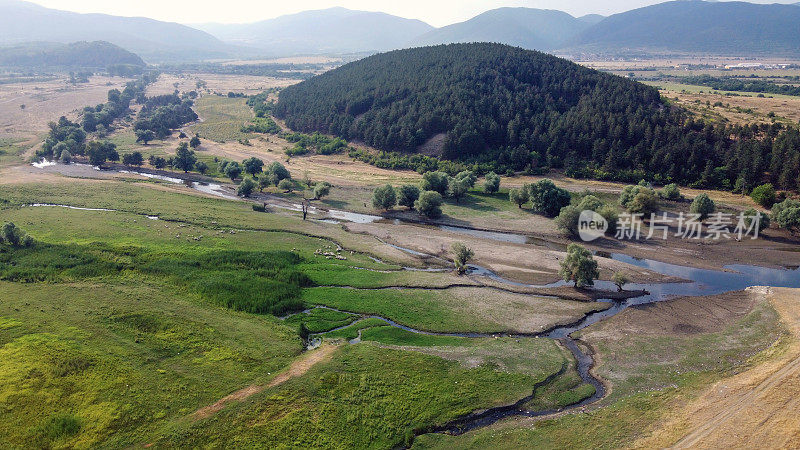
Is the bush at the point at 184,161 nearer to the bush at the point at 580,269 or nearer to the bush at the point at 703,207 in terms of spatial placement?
the bush at the point at 580,269

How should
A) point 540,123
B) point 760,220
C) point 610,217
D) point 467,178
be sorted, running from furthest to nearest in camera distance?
point 540,123 < point 467,178 < point 610,217 < point 760,220

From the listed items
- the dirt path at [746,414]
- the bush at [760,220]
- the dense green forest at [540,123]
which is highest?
the dense green forest at [540,123]

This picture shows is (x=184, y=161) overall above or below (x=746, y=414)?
above

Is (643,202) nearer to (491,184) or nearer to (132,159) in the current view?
(491,184)

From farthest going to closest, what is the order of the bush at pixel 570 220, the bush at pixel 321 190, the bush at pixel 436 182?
1. the bush at pixel 436 182
2. the bush at pixel 321 190
3. the bush at pixel 570 220

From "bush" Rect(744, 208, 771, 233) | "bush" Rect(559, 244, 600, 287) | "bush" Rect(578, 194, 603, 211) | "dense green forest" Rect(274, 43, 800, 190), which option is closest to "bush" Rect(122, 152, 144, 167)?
"dense green forest" Rect(274, 43, 800, 190)

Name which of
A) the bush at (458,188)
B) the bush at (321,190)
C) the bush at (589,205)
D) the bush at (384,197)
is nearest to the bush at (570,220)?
the bush at (589,205)

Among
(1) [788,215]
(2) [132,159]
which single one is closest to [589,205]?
(1) [788,215]
